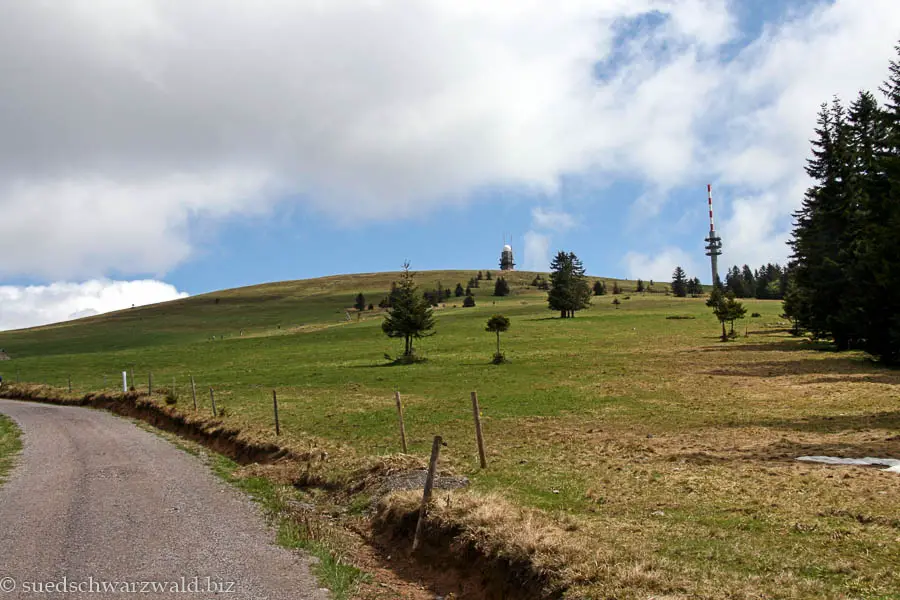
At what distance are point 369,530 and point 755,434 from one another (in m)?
14.9

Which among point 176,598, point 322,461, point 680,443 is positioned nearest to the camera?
point 176,598

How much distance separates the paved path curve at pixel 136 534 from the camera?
8820mm

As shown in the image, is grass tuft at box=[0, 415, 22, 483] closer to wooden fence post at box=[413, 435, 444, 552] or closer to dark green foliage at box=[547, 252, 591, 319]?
wooden fence post at box=[413, 435, 444, 552]

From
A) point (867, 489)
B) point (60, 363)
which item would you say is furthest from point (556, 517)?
point (60, 363)

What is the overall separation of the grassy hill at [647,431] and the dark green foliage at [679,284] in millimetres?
103728

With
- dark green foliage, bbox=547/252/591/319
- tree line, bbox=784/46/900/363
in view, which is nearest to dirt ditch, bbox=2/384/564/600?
tree line, bbox=784/46/900/363

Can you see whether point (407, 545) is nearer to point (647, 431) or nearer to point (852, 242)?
point (647, 431)

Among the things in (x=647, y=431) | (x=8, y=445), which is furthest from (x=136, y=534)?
(x=647, y=431)

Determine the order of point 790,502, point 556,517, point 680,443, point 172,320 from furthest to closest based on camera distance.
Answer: point 172,320 < point 680,443 < point 790,502 < point 556,517

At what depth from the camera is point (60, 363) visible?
7706 cm

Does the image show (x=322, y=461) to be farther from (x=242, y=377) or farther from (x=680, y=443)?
(x=242, y=377)

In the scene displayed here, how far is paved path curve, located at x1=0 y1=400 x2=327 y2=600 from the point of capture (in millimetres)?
8820

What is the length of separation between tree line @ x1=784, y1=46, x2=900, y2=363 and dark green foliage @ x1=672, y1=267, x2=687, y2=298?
117664 mm

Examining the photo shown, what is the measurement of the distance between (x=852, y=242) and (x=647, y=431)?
34860 millimetres
